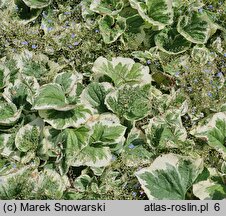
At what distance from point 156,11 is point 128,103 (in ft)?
3.55

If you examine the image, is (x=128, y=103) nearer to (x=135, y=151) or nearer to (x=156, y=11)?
(x=135, y=151)

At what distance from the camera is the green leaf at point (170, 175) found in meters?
3.35

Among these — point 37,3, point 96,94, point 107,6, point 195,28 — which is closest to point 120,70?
point 96,94

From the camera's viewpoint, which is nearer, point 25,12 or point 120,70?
point 120,70

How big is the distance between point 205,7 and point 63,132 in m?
2.04

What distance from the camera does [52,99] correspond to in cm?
354

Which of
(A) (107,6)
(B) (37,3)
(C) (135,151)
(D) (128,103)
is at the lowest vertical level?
(C) (135,151)

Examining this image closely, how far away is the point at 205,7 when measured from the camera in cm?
469

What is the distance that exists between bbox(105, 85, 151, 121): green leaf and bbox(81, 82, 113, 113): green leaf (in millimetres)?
115

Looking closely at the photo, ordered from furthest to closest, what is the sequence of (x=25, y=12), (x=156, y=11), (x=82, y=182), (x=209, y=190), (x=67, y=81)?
(x=25, y=12) < (x=156, y=11) < (x=67, y=81) < (x=82, y=182) < (x=209, y=190)

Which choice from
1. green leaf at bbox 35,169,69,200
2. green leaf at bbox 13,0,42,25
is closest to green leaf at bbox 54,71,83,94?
green leaf at bbox 35,169,69,200

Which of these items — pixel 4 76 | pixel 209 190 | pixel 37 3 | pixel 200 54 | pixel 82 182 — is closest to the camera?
pixel 209 190

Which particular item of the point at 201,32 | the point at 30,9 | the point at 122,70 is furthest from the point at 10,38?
the point at 201,32

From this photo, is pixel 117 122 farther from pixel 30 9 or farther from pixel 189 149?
pixel 30 9
